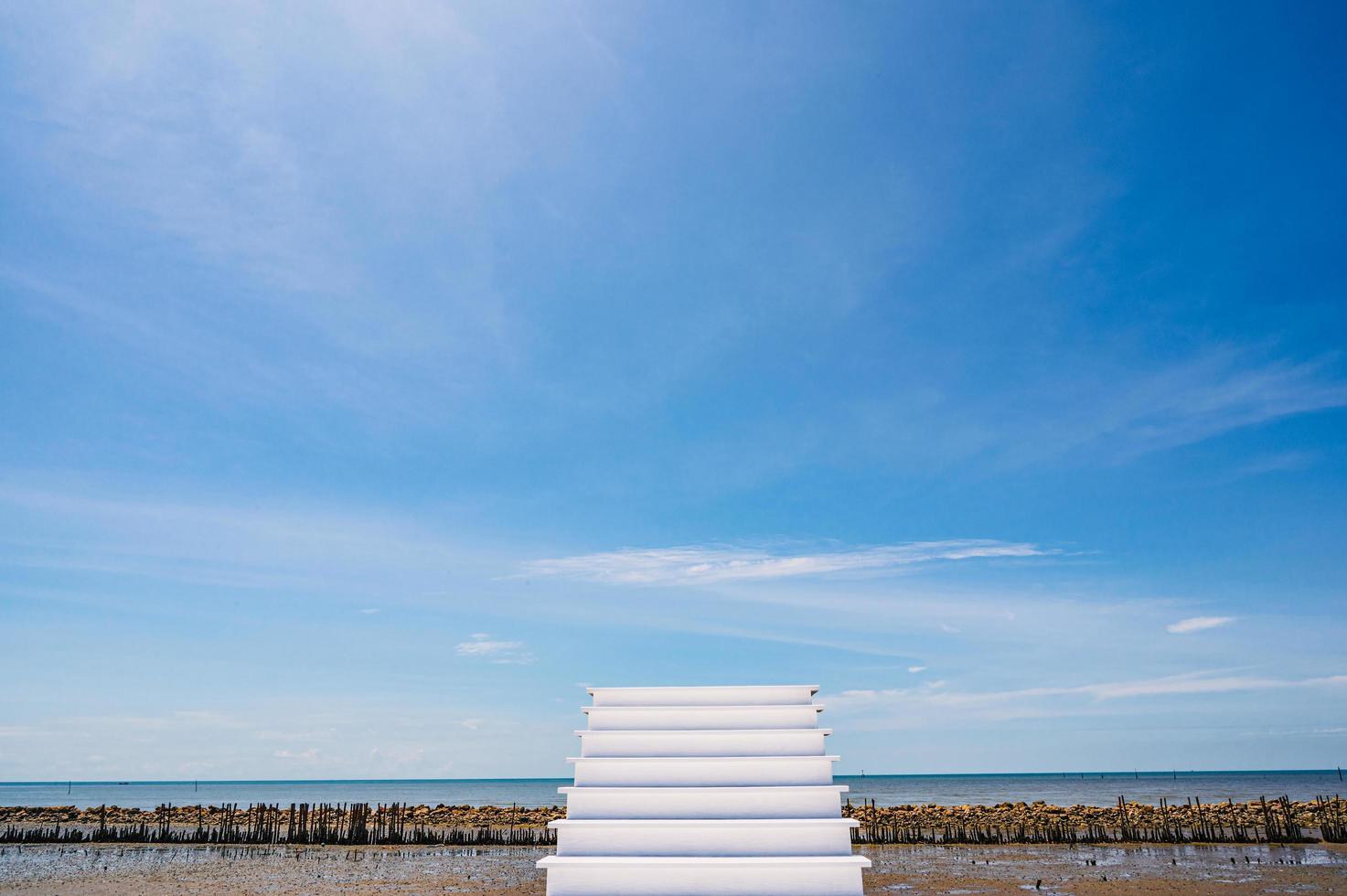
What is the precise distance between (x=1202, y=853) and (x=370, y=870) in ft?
97.3

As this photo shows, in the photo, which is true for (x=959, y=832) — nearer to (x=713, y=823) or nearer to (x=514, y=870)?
(x=514, y=870)

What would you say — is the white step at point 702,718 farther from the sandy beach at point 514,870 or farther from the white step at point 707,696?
the sandy beach at point 514,870

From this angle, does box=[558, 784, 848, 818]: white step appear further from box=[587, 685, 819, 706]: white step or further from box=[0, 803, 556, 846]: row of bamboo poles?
box=[0, 803, 556, 846]: row of bamboo poles

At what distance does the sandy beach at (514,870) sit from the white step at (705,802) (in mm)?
16176

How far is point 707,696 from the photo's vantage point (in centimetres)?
1116

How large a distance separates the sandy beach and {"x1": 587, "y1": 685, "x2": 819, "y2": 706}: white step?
15.7 m

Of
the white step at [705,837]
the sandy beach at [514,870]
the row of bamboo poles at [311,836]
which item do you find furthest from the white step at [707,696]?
the row of bamboo poles at [311,836]

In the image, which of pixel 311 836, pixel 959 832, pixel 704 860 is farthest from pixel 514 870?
pixel 704 860

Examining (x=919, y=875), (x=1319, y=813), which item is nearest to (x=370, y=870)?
(x=919, y=875)

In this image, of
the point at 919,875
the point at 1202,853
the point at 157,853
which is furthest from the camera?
the point at 157,853

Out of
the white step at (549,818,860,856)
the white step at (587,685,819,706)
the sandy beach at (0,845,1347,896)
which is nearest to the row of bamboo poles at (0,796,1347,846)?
the sandy beach at (0,845,1347,896)

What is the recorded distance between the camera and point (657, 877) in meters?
9.33

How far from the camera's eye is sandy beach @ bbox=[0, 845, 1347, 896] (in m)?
24.5

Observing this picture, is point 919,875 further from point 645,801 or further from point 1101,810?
point 1101,810
